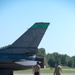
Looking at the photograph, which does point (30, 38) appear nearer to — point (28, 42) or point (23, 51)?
point (28, 42)

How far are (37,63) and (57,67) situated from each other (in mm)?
1525

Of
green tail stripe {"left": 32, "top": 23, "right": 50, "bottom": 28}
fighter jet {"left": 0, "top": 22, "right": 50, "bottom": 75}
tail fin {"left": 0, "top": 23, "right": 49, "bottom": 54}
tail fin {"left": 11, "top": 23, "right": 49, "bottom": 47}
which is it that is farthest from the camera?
green tail stripe {"left": 32, "top": 23, "right": 50, "bottom": 28}

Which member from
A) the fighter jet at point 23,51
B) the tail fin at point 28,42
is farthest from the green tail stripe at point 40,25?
the tail fin at point 28,42

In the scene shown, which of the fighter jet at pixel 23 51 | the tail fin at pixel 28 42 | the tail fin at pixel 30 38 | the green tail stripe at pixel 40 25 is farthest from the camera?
the green tail stripe at pixel 40 25

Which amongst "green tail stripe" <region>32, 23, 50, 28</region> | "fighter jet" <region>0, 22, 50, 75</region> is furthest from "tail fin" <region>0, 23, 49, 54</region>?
"green tail stripe" <region>32, 23, 50, 28</region>

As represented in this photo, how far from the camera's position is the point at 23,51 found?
22344 mm

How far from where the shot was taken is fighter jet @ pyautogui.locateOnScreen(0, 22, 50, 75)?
21500 millimetres

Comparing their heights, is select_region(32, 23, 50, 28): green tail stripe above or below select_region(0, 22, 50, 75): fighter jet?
above

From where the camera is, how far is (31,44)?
2261 centimetres

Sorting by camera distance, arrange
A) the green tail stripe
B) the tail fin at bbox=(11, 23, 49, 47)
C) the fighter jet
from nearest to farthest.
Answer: the fighter jet → the tail fin at bbox=(11, 23, 49, 47) → the green tail stripe

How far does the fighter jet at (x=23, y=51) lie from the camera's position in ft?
70.5

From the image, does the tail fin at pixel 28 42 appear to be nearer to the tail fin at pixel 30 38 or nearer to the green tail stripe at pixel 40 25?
the tail fin at pixel 30 38

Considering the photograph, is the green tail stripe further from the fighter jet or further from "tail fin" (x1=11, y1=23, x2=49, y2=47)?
"tail fin" (x1=11, y1=23, x2=49, y2=47)

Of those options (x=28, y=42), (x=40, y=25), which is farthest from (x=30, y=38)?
(x=40, y=25)
